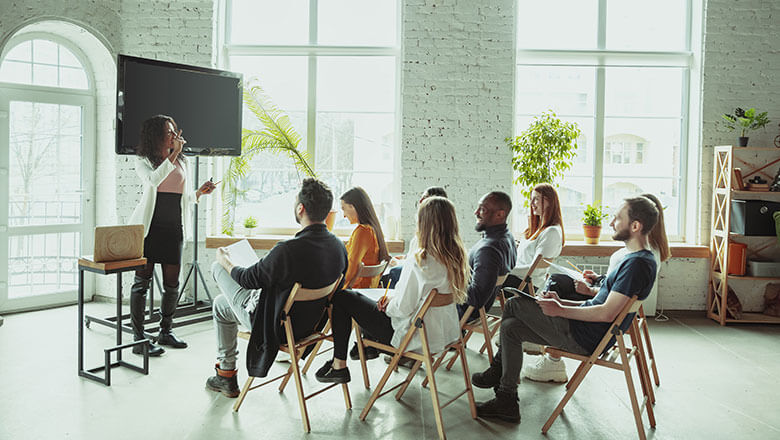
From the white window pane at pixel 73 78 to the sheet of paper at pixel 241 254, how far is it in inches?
146

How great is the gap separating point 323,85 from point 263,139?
0.98 m

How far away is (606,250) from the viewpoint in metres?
6.21

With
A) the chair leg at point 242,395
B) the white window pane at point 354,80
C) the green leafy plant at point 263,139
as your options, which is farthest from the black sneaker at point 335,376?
the white window pane at point 354,80

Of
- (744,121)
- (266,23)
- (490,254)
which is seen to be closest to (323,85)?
(266,23)

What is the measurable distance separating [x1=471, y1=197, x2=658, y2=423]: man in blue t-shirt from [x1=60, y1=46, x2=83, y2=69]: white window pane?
5108mm

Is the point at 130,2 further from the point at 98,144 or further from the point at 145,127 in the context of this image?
the point at 145,127

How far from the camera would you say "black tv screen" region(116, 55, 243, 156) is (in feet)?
15.8

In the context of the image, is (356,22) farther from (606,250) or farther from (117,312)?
(117,312)

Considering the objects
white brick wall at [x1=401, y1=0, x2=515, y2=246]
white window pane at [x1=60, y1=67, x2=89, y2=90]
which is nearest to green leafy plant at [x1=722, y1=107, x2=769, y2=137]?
white brick wall at [x1=401, y1=0, x2=515, y2=246]

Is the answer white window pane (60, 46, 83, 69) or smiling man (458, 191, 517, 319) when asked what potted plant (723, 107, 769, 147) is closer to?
smiling man (458, 191, 517, 319)

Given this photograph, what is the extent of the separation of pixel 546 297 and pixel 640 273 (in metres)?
0.49

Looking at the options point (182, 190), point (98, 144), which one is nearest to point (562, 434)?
point (182, 190)

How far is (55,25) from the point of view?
5.89m

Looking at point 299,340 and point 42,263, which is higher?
point 42,263
